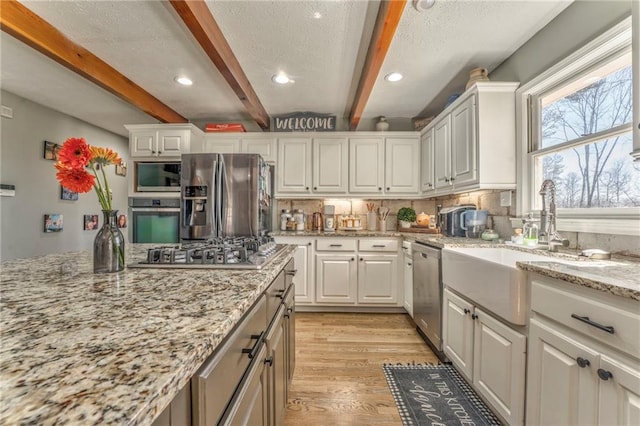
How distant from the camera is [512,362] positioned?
1.30 metres

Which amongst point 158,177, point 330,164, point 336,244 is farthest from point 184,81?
point 336,244

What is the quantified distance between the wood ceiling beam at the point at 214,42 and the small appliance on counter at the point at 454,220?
2.29 m

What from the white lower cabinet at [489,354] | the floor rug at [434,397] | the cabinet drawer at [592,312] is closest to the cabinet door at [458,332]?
the white lower cabinet at [489,354]

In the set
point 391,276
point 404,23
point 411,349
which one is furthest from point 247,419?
point 391,276

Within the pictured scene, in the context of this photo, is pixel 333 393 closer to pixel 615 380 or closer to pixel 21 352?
pixel 615 380

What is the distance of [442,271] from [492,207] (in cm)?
94

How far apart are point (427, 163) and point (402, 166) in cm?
33

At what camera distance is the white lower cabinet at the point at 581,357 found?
0.82 metres

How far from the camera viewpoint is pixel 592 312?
0.92 meters

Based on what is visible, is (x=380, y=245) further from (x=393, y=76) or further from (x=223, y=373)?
(x=223, y=373)

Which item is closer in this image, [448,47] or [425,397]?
[425,397]

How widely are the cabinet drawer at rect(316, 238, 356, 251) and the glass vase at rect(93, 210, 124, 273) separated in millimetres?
2261

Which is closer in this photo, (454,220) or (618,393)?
(618,393)

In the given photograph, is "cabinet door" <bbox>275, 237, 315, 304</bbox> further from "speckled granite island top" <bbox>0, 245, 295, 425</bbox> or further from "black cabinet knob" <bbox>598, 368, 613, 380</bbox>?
"black cabinet knob" <bbox>598, 368, 613, 380</bbox>
